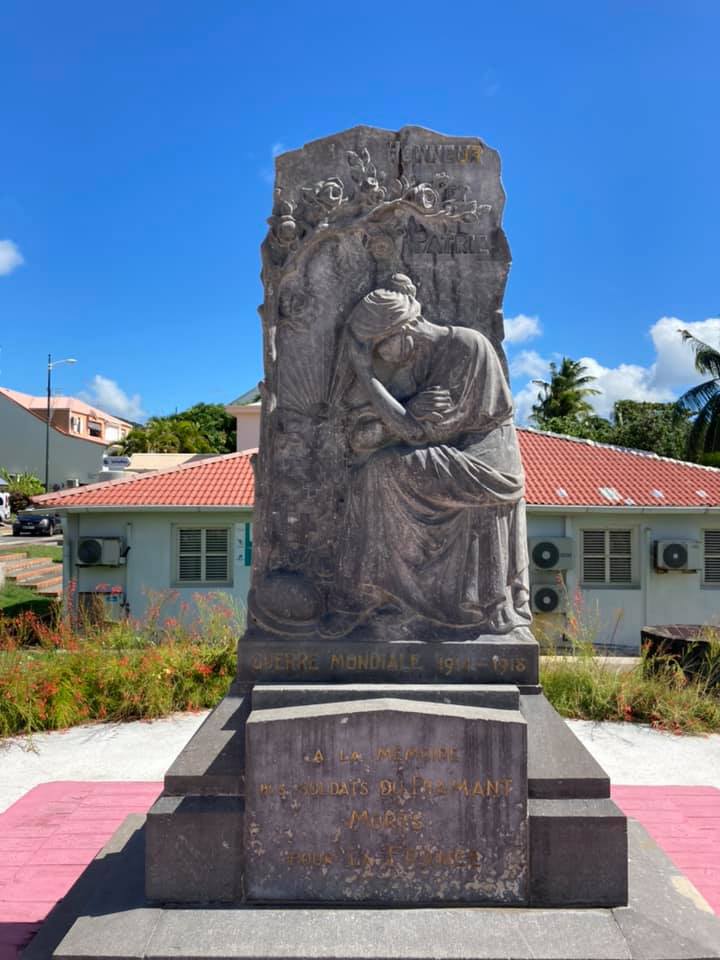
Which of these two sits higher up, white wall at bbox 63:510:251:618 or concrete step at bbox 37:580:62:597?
white wall at bbox 63:510:251:618

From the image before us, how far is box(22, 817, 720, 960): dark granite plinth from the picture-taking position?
278 centimetres

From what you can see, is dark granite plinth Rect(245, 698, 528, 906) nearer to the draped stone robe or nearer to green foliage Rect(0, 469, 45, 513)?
the draped stone robe

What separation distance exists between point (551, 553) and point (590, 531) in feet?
3.57

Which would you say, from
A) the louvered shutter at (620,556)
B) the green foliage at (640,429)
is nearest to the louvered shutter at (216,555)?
the louvered shutter at (620,556)

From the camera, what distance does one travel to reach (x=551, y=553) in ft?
43.5

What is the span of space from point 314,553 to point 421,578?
59 cm

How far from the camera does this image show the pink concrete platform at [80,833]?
3818mm

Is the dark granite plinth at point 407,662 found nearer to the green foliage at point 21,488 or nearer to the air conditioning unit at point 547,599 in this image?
the air conditioning unit at point 547,599

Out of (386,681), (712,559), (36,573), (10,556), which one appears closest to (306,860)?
(386,681)

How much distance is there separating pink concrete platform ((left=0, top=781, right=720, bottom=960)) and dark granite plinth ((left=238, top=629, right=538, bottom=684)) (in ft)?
5.05

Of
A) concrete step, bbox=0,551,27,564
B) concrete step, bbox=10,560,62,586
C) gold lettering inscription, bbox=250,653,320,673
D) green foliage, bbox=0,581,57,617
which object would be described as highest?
gold lettering inscription, bbox=250,653,320,673

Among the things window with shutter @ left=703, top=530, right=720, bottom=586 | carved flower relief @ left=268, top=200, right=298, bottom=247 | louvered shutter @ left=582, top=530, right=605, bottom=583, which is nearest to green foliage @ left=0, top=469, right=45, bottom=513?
louvered shutter @ left=582, top=530, right=605, bottom=583

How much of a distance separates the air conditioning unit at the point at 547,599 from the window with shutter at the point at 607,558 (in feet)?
2.47

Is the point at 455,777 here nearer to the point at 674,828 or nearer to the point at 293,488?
the point at 293,488
